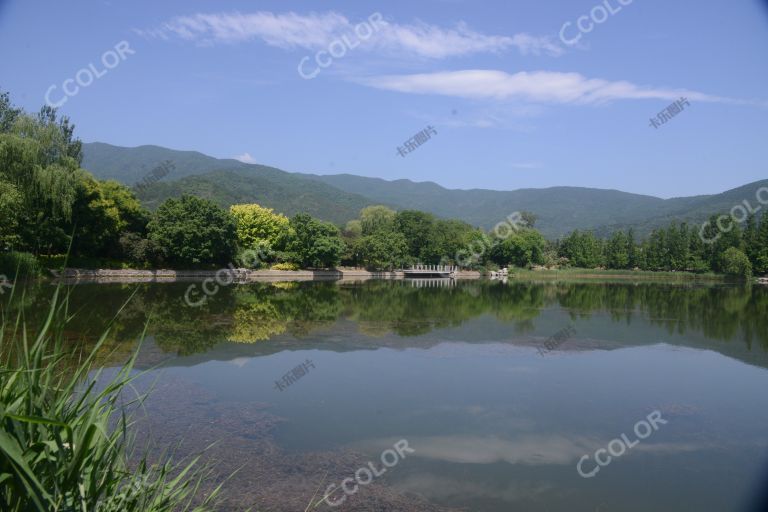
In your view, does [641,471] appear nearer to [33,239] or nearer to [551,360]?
[551,360]

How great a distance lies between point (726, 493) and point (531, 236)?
205ft

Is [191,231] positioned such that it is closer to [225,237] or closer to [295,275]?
[225,237]

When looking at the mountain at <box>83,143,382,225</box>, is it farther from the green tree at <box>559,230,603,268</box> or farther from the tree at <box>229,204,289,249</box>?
the green tree at <box>559,230,603,268</box>

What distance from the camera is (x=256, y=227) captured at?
45.3 metres

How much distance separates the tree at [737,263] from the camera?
54375 mm

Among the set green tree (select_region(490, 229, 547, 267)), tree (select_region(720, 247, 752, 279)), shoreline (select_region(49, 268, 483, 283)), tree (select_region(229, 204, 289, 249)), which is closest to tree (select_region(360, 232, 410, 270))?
shoreline (select_region(49, 268, 483, 283))

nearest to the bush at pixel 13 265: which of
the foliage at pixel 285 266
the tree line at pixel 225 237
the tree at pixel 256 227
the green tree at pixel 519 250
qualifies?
the tree line at pixel 225 237

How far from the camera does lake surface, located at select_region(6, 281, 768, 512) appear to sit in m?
5.60

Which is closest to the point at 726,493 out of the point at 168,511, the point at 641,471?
the point at 641,471

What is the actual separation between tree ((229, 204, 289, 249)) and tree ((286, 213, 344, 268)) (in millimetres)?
1188

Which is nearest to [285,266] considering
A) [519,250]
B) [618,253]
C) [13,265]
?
[13,265]

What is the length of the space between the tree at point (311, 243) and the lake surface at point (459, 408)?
2770 centimetres

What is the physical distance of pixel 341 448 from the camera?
6.51 m

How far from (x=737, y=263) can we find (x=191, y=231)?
51.1 metres
